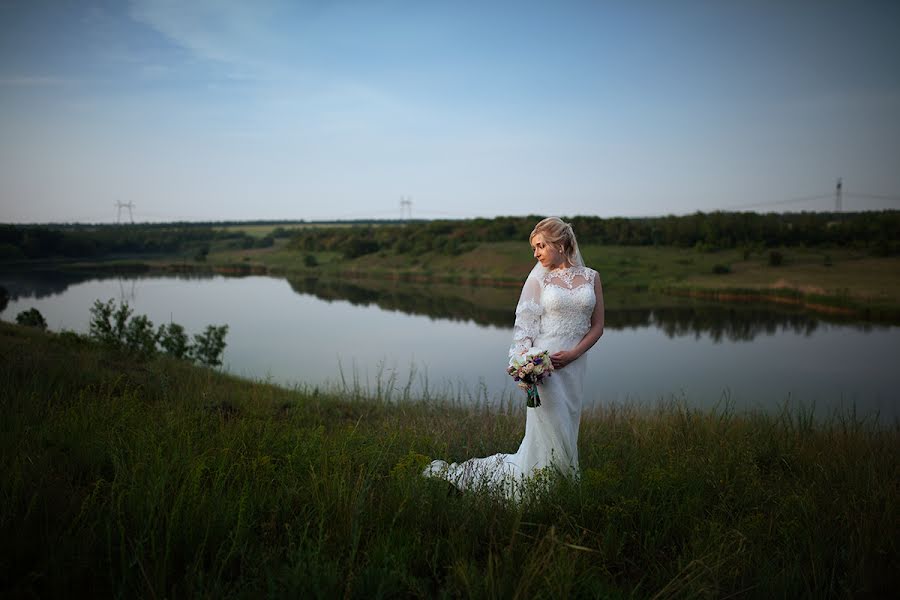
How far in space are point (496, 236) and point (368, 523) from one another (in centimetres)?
7267

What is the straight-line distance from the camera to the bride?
420cm

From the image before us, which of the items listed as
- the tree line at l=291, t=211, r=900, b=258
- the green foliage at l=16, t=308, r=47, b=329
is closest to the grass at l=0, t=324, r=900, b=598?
the green foliage at l=16, t=308, r=47, b=329

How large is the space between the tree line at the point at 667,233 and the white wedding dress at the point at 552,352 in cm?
5087

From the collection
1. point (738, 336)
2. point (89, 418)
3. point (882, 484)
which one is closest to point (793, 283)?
point (738, 336)

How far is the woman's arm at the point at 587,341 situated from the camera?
417cm

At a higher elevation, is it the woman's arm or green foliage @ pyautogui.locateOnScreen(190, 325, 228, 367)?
the woman's arm

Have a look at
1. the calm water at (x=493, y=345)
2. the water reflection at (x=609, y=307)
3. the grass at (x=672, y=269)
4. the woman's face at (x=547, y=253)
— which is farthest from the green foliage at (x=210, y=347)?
the grass at (x=672, y=269)

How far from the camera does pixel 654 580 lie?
2.51 meters

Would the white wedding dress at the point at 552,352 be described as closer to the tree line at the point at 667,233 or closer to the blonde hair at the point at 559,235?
the blonde hair at the point at 559,235

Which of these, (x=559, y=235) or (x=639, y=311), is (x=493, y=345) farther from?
(x=559, y=235)

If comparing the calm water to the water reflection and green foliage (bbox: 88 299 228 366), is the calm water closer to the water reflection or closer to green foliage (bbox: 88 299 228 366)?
the water reflection

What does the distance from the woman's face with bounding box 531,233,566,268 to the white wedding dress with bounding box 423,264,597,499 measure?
0.28 ft

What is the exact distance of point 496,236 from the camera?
243 ft

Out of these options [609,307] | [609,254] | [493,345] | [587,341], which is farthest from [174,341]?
[609,254]
